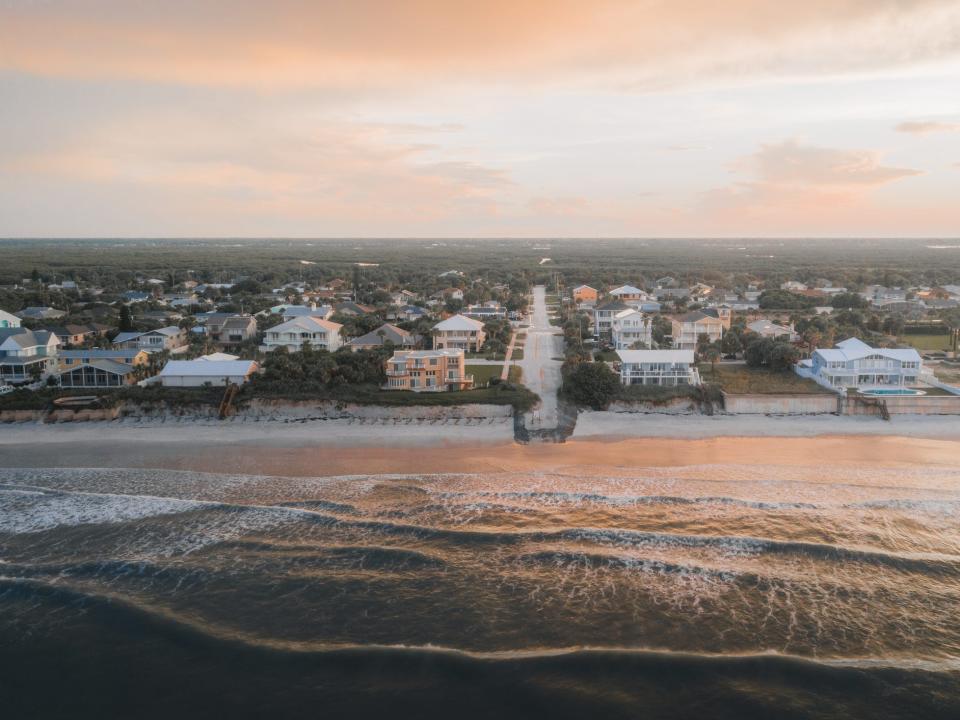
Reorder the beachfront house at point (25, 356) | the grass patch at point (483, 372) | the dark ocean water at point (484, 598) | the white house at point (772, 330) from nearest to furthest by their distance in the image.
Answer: the dark ocean water at point (484, 598) → the grass patch at point (483, 372) → the beachfront house at point (25, 356) → the white house at point (772, 330)

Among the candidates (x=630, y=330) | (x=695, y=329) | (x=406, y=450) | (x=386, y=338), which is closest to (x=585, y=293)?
(x=630, y=330)

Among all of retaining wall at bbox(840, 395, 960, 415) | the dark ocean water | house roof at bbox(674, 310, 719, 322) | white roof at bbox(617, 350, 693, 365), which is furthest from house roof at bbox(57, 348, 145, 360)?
retaining wall at bbox(840, 395, 960, 415)

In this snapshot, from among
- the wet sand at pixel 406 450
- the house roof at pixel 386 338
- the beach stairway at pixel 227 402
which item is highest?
the house roof at pixel 386 338

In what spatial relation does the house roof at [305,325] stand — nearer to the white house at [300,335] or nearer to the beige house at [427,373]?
the white house at [300,335]

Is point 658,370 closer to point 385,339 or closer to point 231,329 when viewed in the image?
point 385,339

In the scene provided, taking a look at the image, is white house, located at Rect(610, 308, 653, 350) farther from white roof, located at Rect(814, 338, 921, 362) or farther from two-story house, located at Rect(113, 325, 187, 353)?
two-story house, located at Rect(113, 325, 187, 353)

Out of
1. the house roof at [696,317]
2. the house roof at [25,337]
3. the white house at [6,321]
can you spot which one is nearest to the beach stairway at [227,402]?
the house roof at [25,337]

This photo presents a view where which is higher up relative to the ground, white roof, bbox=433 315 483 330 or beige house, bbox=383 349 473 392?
white roof, bbox=433 315 483 330

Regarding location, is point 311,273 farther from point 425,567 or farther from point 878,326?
point 425,567
